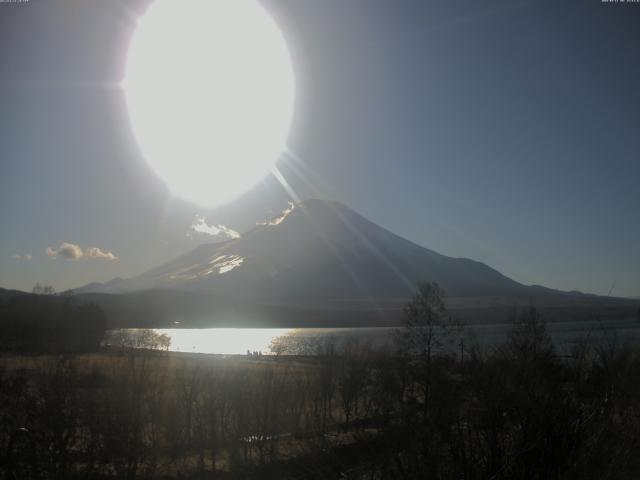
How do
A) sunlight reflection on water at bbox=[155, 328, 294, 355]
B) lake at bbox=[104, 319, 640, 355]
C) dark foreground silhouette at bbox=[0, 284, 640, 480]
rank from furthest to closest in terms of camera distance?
sunlight reflection on water at bbox=[155, 328, 294, 355]
lake at bbox=[104, 319, 640, 355]
dark foreground silhouette at bbox=[0, 284, 640, 480]

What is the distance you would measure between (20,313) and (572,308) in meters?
160

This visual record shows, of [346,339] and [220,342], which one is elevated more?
[346,339]

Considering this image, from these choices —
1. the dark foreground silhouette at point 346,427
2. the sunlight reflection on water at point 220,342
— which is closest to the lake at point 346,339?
the sunlight reflection on water at point 220,342

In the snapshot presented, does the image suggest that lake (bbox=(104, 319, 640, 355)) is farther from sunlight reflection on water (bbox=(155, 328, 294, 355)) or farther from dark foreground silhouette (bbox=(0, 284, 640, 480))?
dark foreground silhouette (bbox=(0, 284, 640, 480))

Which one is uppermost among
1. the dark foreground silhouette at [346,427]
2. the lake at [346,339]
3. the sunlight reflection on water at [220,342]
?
the dark foreground silhouette at [346,427]

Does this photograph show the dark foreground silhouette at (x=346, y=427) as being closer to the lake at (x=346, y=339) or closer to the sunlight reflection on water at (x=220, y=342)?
the lake at (x=346, y=339)

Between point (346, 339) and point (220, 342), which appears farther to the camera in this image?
point (220, 342)

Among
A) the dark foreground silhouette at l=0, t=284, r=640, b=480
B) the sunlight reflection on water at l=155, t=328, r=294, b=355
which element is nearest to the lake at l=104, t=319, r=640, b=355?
the sunlight reflection on water at l=155, t=328, r=294, b=355

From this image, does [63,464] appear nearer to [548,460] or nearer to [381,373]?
[548,460]

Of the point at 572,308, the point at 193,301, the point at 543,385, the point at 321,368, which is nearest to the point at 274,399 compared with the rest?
the point at 321,368

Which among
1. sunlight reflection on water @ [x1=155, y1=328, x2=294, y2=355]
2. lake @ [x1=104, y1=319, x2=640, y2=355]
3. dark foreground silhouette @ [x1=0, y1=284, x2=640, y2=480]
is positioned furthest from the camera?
sunlight reflection on water @ [x1=155, y1=328, x2=294, y2=355]

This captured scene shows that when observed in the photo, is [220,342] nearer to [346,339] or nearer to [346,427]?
[346,339]

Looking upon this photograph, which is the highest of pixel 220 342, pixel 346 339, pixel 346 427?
pixel 346 339

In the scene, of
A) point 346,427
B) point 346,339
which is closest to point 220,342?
point 346,339
